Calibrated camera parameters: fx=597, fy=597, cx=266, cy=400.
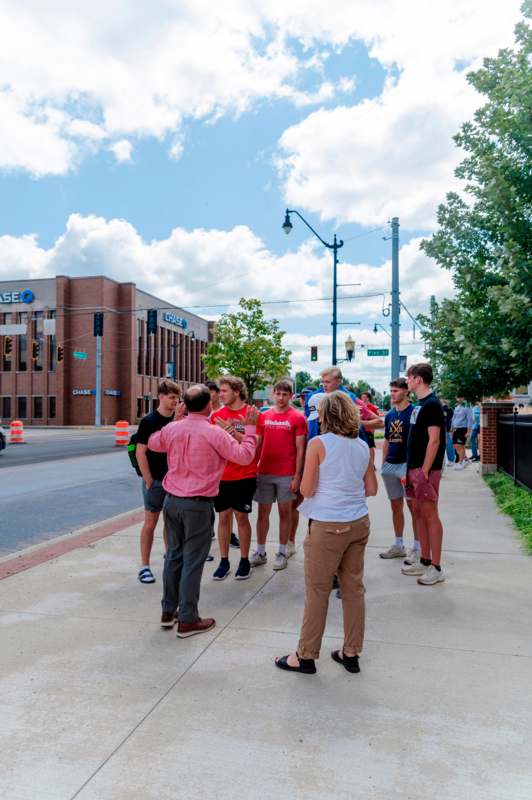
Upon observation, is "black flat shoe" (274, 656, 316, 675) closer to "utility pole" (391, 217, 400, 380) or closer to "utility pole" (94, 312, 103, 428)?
"utility pole" (391, 217, 400, 380)

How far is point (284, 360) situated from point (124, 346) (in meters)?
20.3

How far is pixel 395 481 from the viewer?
6.30m

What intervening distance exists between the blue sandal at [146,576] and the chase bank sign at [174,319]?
190 ft

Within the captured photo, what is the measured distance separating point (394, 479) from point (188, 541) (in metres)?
2.89

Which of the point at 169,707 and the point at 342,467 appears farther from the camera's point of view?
the point at 342,467

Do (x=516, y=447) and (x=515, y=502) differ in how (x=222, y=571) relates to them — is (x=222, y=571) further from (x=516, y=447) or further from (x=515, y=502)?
(x=516, y=447)

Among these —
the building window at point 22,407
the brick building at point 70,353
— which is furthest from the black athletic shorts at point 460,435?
the building window at point 22,407

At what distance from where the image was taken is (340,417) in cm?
354

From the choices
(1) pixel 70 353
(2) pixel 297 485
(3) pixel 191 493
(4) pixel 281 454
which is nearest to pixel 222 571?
(2) pixel 297 485

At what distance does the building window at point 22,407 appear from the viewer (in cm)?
5384

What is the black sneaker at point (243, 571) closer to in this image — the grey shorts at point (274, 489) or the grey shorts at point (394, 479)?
the grey shorts at point (274, 489)

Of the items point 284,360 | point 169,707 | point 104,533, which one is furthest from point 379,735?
point 284,360

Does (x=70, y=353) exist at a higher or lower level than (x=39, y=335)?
lower

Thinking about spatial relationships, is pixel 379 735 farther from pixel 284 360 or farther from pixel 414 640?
pixel 284 360
